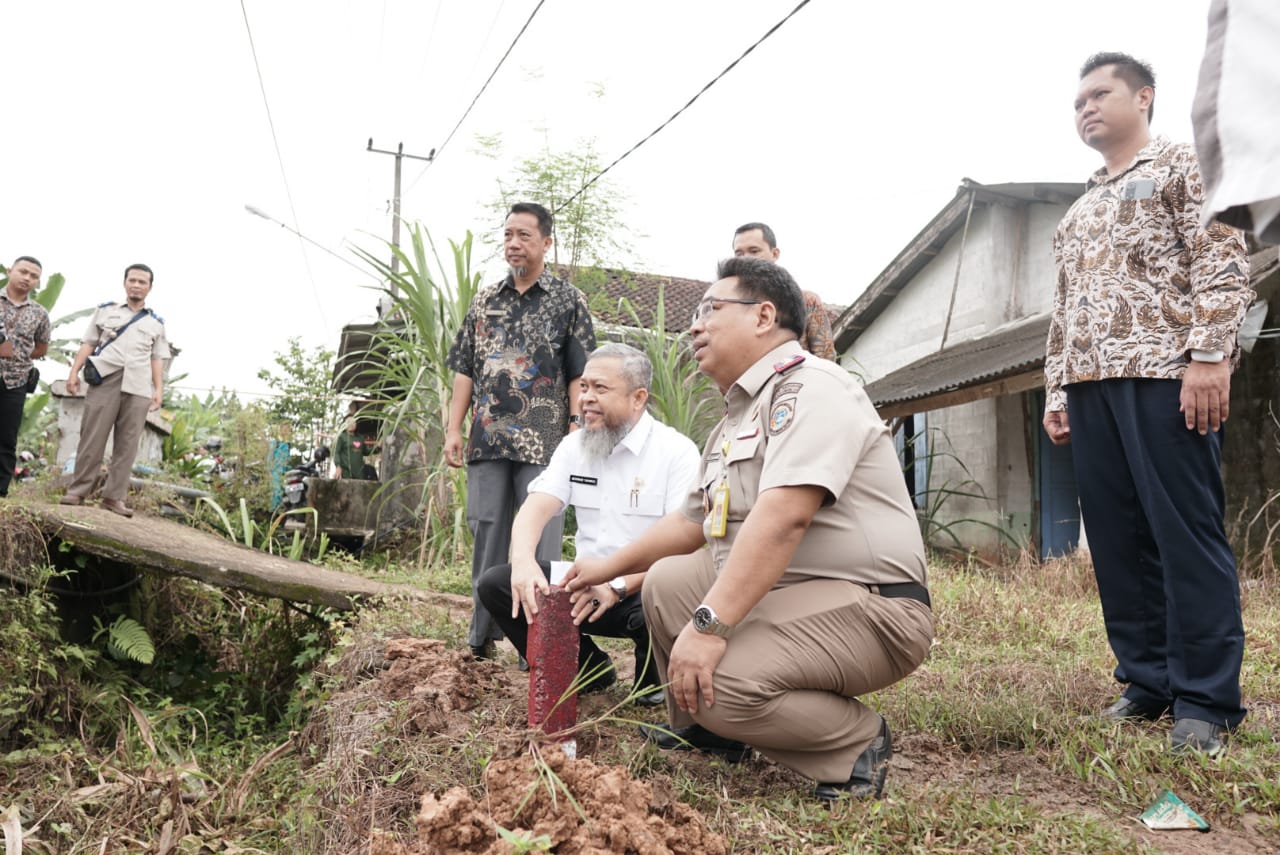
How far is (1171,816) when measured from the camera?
2141 mm

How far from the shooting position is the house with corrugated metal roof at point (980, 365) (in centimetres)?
854

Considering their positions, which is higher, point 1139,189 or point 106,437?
point 1139,189

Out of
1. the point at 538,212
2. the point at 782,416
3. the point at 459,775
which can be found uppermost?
the point at 538,212

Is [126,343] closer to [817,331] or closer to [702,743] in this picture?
[817,331]

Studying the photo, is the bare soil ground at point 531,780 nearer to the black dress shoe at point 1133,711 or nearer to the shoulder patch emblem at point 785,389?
the black dress shoe at point 1133,711

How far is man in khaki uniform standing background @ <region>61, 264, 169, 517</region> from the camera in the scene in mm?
6332

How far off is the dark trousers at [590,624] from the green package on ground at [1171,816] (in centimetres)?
131

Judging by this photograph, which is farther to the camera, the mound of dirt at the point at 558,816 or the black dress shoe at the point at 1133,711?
the black dress shoe at the point at 1133,711

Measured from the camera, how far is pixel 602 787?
190 cm

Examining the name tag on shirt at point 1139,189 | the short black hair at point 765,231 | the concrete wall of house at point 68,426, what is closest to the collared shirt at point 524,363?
the short black hair at point 765,231

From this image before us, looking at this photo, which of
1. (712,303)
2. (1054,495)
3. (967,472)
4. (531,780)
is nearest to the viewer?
(531,780)

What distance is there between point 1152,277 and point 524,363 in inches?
92.9

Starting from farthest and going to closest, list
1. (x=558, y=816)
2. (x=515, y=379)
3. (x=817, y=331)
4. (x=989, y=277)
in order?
1. (x=989, y=277)
2. (x=515, y=379)
3. (x=817, y=331)
4. (x=558, y=816)

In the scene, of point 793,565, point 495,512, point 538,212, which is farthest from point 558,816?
point 538,212
